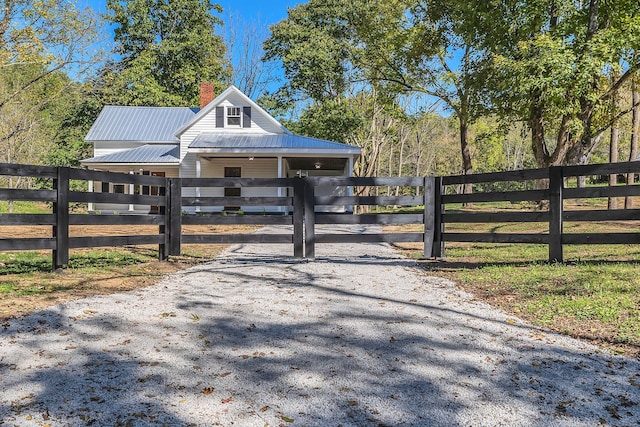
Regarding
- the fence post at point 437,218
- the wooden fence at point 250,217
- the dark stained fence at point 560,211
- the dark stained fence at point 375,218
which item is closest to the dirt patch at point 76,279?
the wooden fence at point 250,217

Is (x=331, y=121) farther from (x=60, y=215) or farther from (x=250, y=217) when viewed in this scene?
(x=60, y=215)

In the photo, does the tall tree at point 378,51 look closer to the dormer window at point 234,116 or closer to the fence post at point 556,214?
the dormer window at point 234,116

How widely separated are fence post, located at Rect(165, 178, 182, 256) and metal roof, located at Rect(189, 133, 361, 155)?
48.0 feet

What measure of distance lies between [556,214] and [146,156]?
2358 cm

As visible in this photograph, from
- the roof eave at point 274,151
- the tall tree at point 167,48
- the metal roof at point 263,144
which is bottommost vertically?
the roof eave at point 274,151

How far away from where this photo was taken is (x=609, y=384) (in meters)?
3.22

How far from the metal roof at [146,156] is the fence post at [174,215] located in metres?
18.3

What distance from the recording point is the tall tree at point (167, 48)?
35.0 m

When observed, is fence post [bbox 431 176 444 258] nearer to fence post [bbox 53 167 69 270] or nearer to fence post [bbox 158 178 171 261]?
fence post [bbox 158 178 171 261]

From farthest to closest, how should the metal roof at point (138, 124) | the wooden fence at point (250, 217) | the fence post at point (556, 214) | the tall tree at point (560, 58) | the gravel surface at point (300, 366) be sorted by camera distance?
the metal roof at point (138, 124) < the tall tree at point (560, 58) < the wooden fence at point (250, 217) < the fence post at point (556, 214) < the gravel surface at point (300, 366)

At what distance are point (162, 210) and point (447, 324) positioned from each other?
5785mm

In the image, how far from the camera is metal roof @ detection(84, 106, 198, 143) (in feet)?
96.8

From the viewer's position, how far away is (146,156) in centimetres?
2688

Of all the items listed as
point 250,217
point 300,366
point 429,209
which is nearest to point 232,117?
point 250,217
